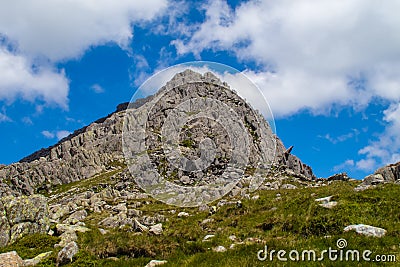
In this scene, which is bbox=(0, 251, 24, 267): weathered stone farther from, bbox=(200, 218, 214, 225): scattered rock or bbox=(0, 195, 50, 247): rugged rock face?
bbox=(200, 218, 214, 225): scattered rock

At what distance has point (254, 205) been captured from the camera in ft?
75.4

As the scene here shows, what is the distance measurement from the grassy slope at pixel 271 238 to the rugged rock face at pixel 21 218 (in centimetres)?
289

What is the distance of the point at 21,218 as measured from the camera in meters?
21.1

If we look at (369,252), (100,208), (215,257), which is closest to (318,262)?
(369,252)

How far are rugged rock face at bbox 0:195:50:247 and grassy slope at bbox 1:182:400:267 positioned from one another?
2.89 metres

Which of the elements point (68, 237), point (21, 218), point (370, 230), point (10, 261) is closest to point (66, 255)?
point (10, 261)

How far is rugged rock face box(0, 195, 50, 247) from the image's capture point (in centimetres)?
2023

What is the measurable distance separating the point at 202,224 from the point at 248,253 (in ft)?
37.5

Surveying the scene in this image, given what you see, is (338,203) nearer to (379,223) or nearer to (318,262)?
(379,223)

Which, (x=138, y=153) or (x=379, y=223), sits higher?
(x=138, y=153)

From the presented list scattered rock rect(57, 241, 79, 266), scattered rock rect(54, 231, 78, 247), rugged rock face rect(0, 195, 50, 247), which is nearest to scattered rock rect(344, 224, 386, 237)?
scattered rock rect(57, 241, 79, 266)

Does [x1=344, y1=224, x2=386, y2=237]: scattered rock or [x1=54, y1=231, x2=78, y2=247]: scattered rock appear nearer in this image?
[x1=344, y1=224, x2=386, y2=237]: scattered rock

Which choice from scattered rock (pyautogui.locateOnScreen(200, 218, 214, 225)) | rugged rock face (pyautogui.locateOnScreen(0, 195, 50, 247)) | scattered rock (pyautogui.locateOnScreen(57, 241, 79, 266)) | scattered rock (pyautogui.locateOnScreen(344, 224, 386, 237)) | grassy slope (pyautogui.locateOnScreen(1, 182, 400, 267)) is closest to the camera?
grassy slope (pyautogui.locateOnScreen(1, 182, 400, 267))

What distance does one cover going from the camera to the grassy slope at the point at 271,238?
11.0 metres
